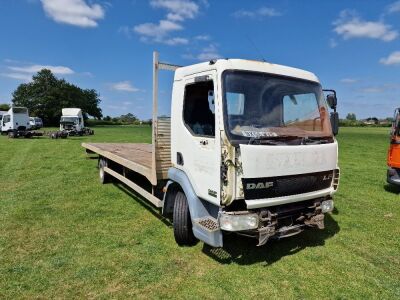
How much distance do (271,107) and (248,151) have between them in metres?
0.90

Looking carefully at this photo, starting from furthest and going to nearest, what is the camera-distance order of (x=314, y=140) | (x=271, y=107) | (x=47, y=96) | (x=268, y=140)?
(x=47, y=96) → (x=314, y=140) → (x=271, y=107) → (x=268, y=140)

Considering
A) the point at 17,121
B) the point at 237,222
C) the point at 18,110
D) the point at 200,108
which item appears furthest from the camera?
the point at 18,110

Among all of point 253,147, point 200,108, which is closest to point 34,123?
point 200,108

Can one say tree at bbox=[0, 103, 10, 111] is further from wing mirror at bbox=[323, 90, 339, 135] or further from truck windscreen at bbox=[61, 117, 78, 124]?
wing mirror at bbox=[323, 90, 339, 135]

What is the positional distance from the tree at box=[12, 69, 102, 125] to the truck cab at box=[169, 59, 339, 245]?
227 feet

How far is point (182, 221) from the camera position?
191 inches

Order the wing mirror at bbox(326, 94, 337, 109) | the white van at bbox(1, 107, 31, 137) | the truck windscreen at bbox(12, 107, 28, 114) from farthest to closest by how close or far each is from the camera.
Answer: the truck windscreen at bbox(12, 107, 28, 114)
the white van at bbox(1, 107, 31, 137)
the wing mirror at bbox(326, 94, 337, 109)

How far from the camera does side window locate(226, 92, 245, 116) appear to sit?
404cm

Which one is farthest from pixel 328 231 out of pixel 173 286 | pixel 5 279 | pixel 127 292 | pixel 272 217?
pixel 5 279

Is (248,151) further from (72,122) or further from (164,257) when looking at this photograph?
(72,122)

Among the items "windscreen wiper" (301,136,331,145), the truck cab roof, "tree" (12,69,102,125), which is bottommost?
"windscreen wiper" (301,136,331,145)

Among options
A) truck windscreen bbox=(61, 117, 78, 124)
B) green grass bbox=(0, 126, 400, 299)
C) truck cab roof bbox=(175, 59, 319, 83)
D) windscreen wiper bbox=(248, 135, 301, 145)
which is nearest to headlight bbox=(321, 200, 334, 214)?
green grass bbox=(0, 126, 400, 299)

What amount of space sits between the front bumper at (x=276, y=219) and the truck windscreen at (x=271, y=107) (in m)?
0.90

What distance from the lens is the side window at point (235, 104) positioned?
404cm
